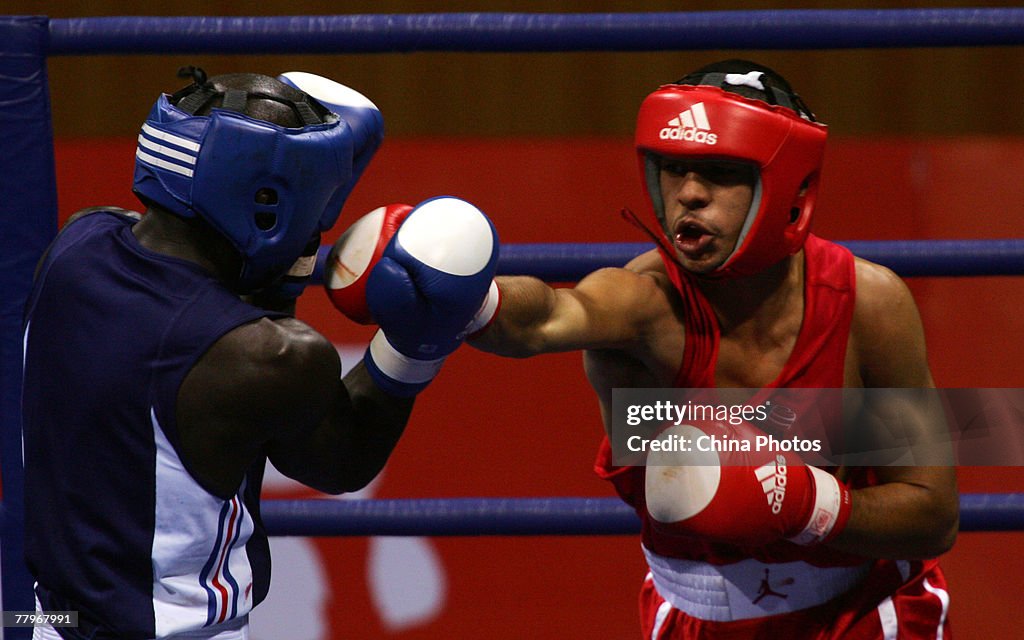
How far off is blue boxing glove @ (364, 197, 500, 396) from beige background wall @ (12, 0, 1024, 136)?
8.38ft

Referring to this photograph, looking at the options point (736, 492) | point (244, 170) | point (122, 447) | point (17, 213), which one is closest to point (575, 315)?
point (736, 492)

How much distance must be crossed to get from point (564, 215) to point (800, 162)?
2.22 meters

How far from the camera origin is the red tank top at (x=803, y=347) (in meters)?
1.76

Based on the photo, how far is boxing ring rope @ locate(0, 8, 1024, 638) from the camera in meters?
2.06

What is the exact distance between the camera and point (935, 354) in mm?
3730

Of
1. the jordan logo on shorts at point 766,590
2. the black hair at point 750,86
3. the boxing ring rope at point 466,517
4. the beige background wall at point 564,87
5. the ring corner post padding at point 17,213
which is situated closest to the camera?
the black hair at point 750,86

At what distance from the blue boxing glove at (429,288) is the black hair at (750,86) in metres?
0.38

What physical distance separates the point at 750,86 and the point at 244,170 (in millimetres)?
673

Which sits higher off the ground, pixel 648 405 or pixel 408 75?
pixel 648 405

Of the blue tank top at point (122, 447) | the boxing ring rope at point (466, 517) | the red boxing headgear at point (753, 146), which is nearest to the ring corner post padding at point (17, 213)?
the boxing ring rope at point (466, 517)

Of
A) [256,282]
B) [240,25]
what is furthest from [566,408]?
[256,282]

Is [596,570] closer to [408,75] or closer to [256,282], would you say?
[408,75]

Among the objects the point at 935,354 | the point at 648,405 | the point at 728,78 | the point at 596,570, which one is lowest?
the point at 596,570

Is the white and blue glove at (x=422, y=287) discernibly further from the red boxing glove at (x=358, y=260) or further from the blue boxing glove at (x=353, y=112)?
the blue boxing glove at (x=353, y=112)
